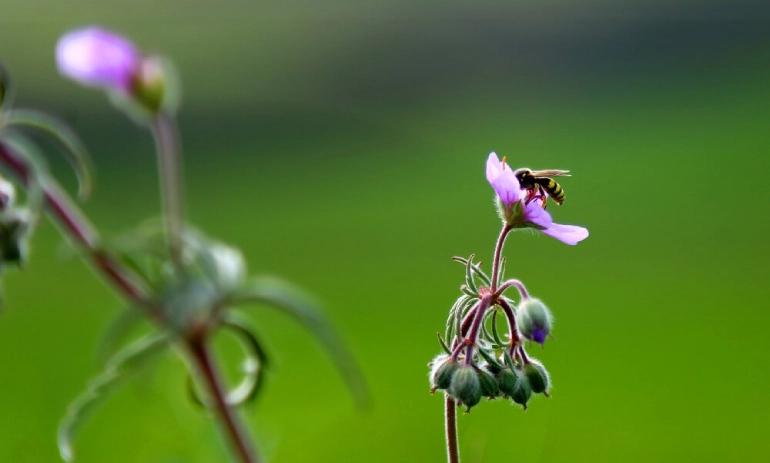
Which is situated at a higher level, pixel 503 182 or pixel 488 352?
pixel 503 182

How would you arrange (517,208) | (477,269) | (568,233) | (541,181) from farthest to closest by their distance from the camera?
(541,181) < (517,208) < (568,233) < (477,269)

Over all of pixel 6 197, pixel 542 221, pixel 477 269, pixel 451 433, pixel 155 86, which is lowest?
pixel 451 433

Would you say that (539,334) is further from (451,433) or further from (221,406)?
(221,406)

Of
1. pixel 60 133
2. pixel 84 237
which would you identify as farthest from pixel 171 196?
pixel 60 133

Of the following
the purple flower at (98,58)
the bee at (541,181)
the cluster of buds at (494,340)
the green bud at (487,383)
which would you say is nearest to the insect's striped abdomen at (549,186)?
the bee at (541,181)

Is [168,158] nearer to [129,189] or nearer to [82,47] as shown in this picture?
[82,47]

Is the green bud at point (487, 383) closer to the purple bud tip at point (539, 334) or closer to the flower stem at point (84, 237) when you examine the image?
the purple bud tip at point (539, 334)

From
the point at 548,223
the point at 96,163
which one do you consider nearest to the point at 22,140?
the point at 548,223
